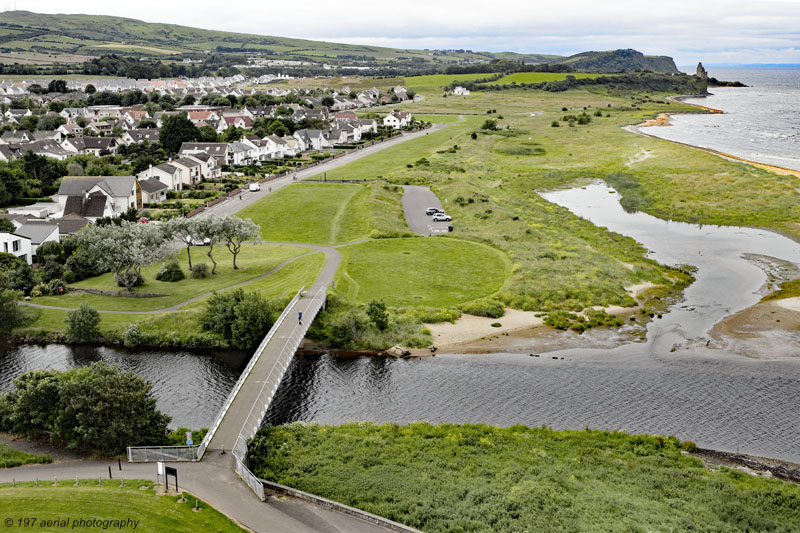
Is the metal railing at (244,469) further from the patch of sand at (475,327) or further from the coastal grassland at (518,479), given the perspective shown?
the patch of sand at (475,327)

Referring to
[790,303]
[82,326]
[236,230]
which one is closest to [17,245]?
[82,326]

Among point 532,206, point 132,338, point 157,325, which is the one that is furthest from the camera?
point 532,206

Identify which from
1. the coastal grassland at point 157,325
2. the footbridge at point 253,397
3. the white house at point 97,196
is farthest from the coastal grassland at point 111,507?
the white house at point 97,196

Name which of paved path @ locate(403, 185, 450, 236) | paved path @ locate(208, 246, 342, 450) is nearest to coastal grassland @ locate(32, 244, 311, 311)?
paved path @ locate(208, 246, 342, 450)

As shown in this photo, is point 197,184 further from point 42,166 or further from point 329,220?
point 329,220

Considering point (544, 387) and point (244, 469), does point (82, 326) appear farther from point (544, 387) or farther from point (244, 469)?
point (544, 387)

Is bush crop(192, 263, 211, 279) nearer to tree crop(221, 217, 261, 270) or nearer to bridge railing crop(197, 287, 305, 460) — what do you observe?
tree crop(221, 217, 261, 270)

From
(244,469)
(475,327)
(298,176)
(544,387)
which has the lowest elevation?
(544,387)
